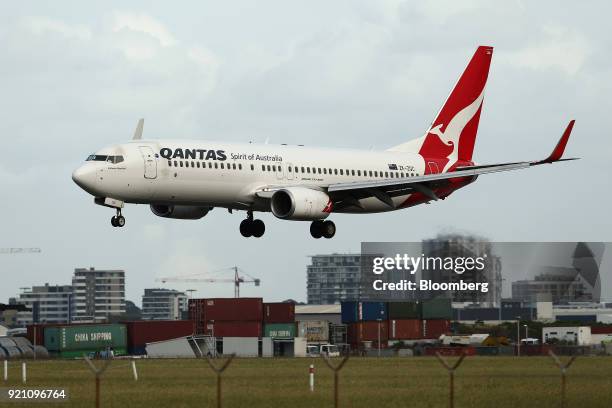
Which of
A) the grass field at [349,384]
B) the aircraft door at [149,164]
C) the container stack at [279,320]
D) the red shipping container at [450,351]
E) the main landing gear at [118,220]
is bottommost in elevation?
the grass field at [349,384]

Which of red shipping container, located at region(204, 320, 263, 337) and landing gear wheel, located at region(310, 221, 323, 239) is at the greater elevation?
landing gear wheel, located at region(310, 221, 323, 239)

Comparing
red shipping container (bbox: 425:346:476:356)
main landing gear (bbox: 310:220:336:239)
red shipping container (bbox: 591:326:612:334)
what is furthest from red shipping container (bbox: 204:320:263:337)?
main landing gear (bbox: 310:220:336:239)

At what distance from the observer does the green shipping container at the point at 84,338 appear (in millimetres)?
125375

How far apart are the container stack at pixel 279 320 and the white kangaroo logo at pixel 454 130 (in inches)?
2043

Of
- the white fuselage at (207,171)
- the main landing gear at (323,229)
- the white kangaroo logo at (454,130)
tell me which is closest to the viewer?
the white fuselage at (207,171)

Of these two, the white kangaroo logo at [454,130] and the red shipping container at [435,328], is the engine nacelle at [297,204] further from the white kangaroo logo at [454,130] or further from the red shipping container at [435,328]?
the red shipping container at [435,328]

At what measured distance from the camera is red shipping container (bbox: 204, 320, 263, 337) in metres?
136

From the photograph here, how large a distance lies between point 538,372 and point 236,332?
77.8 metres

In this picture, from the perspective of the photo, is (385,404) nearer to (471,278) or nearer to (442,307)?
(471,278)

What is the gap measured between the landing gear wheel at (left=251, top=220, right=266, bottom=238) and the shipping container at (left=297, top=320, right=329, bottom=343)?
58755 millimetres

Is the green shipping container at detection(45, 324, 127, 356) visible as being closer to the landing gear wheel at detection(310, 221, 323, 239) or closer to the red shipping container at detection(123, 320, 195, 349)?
the red shipping container at detection(123, 320, 195, 349)

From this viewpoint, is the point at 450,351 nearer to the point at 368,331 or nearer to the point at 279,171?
the point at 279,171

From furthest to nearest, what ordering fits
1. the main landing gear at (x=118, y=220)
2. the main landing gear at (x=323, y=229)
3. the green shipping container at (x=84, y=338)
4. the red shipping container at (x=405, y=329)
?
1. the red shipping container at (x=405, y=329)
2. the green shipping container at (x=84, y=338)
3. the main landing gear at (x=323, y=229)
4. the main landing gear at (x=118, y=220)

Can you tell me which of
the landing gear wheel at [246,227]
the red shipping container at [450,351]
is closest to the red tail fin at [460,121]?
the landing gear wheel at [246,227]
